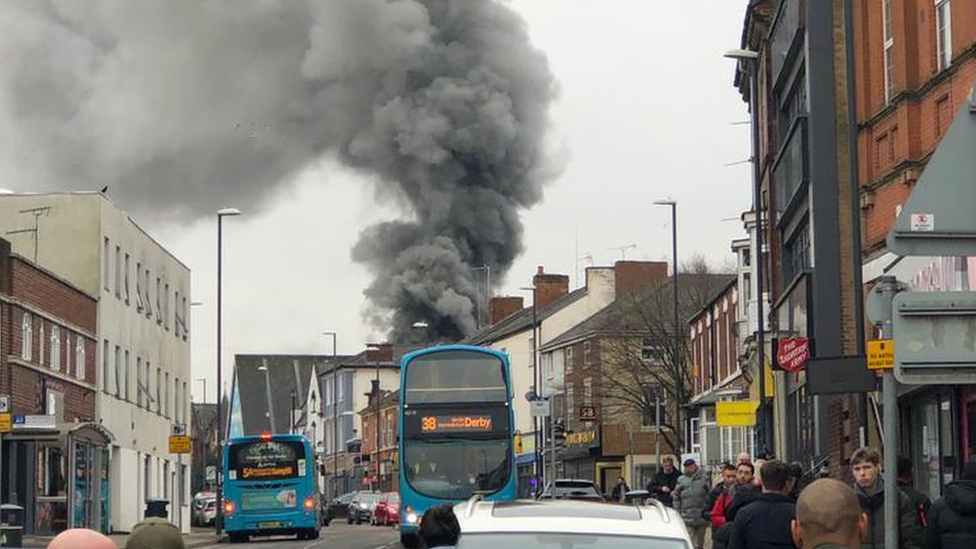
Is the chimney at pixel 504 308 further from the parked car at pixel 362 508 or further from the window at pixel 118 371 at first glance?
the window at pixel 118 371

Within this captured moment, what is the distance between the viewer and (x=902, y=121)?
2719 centimetres

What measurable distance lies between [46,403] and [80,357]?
17.7ft

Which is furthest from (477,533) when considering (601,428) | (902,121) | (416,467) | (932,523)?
(601,428)

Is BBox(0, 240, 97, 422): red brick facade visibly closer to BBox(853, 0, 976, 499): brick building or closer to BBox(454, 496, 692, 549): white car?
BBox(853, 0, 976, 499): brick building

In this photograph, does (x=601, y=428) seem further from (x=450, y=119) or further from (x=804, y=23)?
(x=804, y=23)

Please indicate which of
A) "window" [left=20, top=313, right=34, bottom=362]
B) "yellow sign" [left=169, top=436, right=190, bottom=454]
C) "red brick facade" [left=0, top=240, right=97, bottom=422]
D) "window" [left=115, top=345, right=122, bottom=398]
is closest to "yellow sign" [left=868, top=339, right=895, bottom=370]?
"yellow sign" [left=169, top=436, right=190, bottom=454]

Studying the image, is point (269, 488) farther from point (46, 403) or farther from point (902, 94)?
point (902, 94)

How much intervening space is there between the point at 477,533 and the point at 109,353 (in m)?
51.2

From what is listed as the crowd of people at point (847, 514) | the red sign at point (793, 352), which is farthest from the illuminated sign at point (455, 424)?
the crowd of people at point (847, 514)

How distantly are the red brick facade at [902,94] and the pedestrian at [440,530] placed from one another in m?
16.4

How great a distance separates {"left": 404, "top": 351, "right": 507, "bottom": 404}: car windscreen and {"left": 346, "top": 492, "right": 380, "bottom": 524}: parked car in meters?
41.8

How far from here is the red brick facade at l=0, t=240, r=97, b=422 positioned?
4522 cm

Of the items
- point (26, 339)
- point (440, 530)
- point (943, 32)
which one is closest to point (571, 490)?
point (26, 339)

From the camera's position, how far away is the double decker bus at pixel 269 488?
49156 mm
